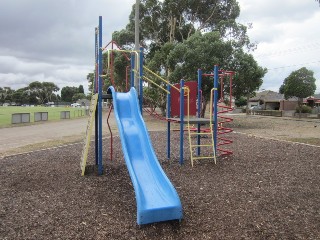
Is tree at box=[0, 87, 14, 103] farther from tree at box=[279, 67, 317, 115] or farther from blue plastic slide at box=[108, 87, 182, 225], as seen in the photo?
blue plastic slide at box=[108, 87, 182, 225]

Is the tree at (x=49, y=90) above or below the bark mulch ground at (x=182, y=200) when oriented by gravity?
above

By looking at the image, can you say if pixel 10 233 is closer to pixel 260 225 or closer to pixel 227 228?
pixel 227 228

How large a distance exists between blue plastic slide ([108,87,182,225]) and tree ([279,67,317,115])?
168 ft

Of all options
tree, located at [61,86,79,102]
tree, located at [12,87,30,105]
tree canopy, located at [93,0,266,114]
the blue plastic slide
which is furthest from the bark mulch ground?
tree, located at [61,86,79,102]

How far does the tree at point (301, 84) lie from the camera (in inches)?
2079

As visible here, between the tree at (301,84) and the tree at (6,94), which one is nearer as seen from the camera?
the tree at (301,84)

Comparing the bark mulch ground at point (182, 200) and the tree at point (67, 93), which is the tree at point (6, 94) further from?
the bark mulch ground at point (182, 200)

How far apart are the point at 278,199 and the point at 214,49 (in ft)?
57.8

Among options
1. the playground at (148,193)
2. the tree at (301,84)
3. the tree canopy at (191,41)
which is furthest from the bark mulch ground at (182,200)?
the tree at (301,84)

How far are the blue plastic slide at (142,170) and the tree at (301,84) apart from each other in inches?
2010

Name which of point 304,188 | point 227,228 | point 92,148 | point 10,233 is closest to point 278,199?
point 304,188

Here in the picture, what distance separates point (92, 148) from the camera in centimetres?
1138

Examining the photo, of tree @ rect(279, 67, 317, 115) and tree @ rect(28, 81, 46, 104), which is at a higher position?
tree @ rect(28, 81, 46, 104)

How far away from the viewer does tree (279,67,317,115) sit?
52812 millimetres
